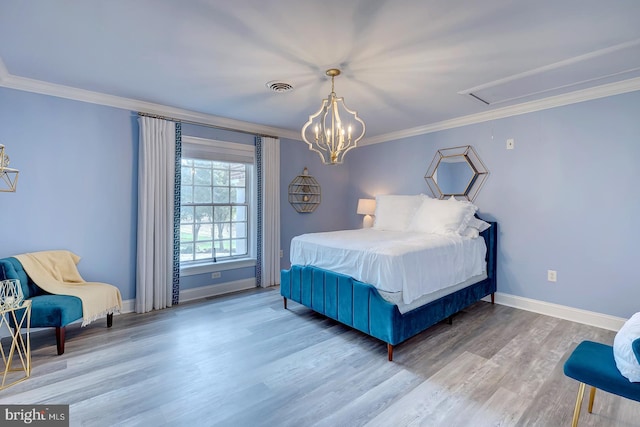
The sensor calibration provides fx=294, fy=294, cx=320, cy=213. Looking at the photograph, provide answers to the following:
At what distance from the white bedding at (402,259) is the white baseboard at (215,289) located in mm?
1247

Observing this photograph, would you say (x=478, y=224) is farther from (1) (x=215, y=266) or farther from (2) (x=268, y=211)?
(1) (x=215, y=266)

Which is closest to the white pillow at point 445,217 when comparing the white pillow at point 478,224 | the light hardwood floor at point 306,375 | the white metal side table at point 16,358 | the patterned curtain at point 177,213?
the white pillow at point 478,224

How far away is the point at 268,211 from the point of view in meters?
4.23

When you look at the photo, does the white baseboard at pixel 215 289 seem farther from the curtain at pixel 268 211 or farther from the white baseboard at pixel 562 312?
the white baseboard at pixel 562 312

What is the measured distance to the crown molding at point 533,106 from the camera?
2.69 meters

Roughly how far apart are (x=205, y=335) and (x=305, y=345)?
0.94 metres

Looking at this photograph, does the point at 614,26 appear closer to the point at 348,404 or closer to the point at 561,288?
the point at 561,288

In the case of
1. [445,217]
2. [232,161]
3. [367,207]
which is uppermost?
[232,161]

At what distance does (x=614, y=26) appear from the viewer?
1816mm

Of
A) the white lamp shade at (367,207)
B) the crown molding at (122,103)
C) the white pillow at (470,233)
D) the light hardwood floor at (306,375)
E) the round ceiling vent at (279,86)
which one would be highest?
the round ceiling vent at (279,86)

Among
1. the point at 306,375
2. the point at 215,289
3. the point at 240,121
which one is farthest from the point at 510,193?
the point at 215,289

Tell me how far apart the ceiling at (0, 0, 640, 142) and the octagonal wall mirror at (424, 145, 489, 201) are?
0.76 meters

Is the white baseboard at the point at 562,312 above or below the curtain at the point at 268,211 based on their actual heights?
below

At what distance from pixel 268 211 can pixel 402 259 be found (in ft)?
7.84
